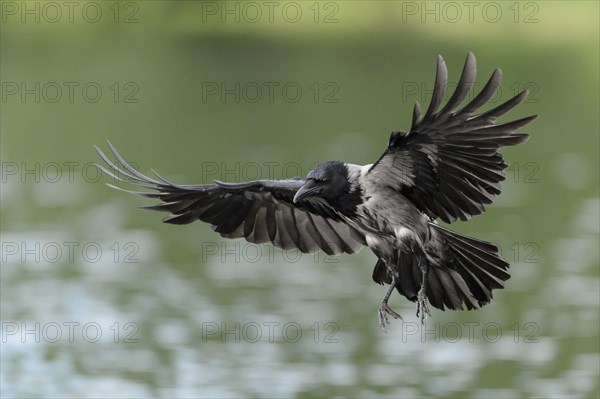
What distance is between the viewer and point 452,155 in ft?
28.4

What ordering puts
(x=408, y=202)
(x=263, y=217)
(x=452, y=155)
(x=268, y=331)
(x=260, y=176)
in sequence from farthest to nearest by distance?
(x=260, y=176) → (x=268, y=331) → (x=263, y=217) → (x=408, y=202) → (x=452, y=155)

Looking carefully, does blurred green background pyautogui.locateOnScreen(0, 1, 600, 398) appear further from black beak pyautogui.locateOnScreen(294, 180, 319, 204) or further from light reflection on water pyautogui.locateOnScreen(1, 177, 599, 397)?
black beak pyautogui.locateOnScreen(294, 180, 319, 204)

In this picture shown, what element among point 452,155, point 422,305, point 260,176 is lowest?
point 422,305

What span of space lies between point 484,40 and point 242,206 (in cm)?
2013

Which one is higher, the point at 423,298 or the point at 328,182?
the point at 328,182

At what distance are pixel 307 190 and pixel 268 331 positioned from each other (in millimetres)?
5967

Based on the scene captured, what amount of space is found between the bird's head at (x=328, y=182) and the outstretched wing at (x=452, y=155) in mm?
233

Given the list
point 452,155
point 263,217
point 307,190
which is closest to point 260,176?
point 263,217

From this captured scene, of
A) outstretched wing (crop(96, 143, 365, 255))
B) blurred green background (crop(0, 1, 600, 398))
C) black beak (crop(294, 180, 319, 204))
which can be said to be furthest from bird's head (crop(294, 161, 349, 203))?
blurred green background (crop(0, 1, 600, 398))

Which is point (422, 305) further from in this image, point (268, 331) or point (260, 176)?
point (260, 176)

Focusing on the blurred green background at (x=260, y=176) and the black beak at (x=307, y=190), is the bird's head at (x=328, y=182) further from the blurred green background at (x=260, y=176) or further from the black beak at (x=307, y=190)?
A: the blurred green background at (x=260, y=176)

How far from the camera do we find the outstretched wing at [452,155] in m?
8.16

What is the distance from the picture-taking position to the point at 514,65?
27141mm

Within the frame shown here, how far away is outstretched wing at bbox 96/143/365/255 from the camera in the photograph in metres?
10.1
